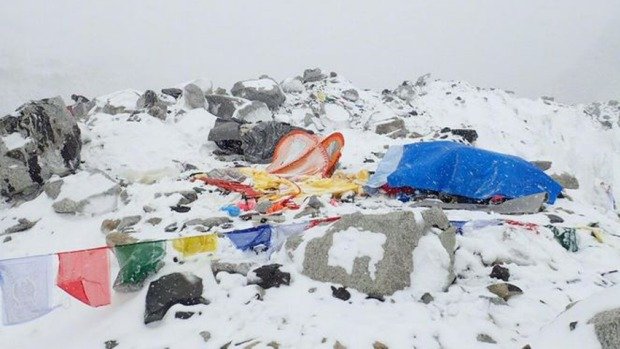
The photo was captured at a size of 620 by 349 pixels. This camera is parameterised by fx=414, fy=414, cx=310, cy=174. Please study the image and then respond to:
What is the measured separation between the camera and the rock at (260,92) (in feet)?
57.2

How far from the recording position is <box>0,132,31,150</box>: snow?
884 centimetres

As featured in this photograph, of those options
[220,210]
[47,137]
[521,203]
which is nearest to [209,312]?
[220,210]

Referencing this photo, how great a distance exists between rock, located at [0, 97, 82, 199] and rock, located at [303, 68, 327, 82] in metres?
15.5

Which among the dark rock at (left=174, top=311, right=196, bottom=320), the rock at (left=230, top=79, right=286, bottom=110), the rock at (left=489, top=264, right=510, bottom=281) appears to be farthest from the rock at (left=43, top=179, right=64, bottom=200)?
the rock at (left=230, top=79, right=286, bottom=110)

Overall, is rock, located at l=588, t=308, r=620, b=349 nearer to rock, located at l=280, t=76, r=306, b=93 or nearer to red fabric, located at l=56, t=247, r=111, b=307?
red fabric, located at l=56, t=247, r=111, b=307

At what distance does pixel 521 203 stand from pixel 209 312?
554cm

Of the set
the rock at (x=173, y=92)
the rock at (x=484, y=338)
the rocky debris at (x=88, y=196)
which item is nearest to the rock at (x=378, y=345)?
the rock at (x=484, y=338)

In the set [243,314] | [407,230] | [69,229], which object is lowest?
[69,229]

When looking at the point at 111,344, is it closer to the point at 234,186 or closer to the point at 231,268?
the point at 231,268

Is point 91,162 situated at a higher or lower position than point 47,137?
lower

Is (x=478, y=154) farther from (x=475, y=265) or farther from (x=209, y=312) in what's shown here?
(x=209, y=312)

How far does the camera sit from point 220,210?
723cm

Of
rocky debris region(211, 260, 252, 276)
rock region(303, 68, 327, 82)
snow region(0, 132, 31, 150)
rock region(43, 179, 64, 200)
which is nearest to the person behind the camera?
rocky debris region(211, 260, 252, 276)

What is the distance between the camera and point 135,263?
15.9ft
